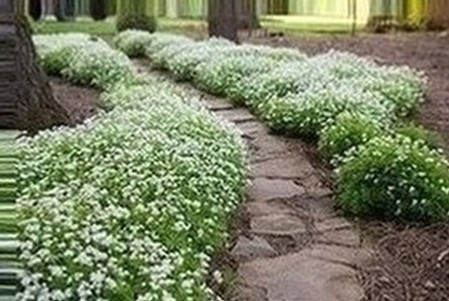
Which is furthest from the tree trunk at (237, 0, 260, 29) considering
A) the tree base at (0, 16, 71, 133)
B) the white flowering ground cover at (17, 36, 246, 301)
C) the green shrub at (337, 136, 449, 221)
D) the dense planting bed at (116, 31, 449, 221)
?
the green shrub at (337, 136, 449, 221)

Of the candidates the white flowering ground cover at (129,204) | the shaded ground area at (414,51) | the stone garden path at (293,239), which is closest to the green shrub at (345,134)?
the stone garden path at (293,239)

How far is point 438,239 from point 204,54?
715 centimetres

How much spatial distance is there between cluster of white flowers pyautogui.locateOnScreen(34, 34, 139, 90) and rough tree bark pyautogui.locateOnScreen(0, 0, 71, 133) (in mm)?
3469

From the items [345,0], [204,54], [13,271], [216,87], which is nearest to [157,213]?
[13,271]

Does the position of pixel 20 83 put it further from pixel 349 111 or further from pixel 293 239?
pixel 293 239

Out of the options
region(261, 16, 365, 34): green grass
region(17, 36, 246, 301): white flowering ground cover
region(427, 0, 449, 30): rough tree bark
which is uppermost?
region(17, 36, 246, 301): white flowering ground cover

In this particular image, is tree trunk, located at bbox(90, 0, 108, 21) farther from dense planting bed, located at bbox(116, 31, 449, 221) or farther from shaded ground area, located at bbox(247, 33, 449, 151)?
dense planting bed, located at bbox(116, 31, 449, 221)

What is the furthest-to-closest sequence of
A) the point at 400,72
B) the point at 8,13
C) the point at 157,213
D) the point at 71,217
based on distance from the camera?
the point at 400,72, the point at 8,13, the point at 157,213, the point at 71,217

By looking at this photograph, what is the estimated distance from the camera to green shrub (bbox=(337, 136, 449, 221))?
534 cm

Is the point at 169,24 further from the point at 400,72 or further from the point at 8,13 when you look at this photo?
the point at 8,13

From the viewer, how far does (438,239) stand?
508 centimetres

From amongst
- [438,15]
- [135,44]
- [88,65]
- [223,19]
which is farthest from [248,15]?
[88,65]

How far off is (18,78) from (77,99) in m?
3.11

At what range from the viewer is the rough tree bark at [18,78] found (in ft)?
21.1
